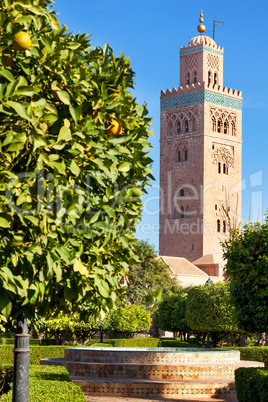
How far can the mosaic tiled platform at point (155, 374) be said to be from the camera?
531 inches

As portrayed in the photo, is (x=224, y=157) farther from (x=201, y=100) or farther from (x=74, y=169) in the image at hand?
(x=74, y=169)

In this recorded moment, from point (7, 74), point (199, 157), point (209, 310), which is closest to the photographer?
point (7, 74)

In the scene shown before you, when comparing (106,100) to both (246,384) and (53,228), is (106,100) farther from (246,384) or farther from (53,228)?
(246,384)

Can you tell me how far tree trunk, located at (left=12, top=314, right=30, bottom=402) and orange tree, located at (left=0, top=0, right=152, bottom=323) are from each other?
0.55m

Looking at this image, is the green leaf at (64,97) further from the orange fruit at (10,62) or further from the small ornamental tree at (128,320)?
the small ornamental tree at (128,320)

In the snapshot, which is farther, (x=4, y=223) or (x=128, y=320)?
(x=128, y=320)

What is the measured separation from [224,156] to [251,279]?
175ft

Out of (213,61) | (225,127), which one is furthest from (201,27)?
(225,127)

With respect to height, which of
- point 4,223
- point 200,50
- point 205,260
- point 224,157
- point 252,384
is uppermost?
point 200,50

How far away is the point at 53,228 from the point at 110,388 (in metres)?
10.4

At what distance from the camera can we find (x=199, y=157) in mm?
63531

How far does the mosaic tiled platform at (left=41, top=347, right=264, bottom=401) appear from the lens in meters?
13.5

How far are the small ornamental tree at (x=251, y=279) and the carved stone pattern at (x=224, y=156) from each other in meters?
51.3

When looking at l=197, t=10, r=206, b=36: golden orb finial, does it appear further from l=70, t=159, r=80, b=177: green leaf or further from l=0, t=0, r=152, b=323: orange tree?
l=70, t=159, r=80, b=177: green leaf
